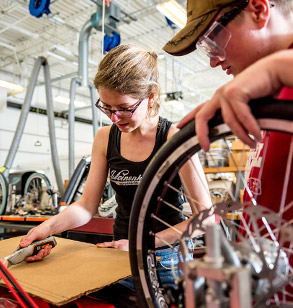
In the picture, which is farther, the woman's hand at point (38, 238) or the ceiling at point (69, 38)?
the ceiling at point (69, 38)

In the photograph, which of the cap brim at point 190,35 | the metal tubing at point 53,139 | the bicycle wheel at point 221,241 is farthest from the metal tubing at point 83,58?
the bicycle wheel at point 221,241

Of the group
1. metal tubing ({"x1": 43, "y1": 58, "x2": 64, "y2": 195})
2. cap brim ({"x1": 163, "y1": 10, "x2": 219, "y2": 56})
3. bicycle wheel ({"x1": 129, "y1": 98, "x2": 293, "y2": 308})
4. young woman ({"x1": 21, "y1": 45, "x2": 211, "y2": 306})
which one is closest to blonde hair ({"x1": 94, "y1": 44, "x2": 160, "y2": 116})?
young woman ({"x1": 21, "y1": 45, "x2": 211, "y2": 306})

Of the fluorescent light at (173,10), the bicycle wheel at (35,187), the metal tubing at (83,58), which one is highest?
the fluorescent light at (173,10)

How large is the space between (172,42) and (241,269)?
1.68 ft

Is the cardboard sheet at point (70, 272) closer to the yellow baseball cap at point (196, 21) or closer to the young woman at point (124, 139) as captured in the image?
the young woman at point (124, 139)

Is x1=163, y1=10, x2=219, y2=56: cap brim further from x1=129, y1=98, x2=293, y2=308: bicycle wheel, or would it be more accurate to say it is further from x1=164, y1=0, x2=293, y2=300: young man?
x1=129, y1=98, x2=293, y2=308: bicycle wheel

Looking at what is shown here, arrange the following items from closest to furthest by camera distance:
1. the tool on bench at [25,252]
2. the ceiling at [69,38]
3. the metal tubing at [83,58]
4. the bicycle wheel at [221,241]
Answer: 1. the bicycle wheel at [221,241]
2. the tool on bench at [25,252]
3. the metal tubing at [83,58]
4. the ceiling at [69,38]

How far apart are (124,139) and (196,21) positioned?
0.65 metres

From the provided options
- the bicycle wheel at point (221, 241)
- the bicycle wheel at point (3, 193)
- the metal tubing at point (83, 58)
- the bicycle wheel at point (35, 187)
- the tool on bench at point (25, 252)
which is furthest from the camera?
the bicycle wheel at point (35, 187)

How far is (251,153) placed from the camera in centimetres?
77

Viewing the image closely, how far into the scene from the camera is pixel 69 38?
6898 mm

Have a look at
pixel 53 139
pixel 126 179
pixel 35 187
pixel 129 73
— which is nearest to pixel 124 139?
pixel 126 179

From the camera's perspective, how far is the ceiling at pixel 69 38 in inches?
221

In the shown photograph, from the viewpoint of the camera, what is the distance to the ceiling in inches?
221
